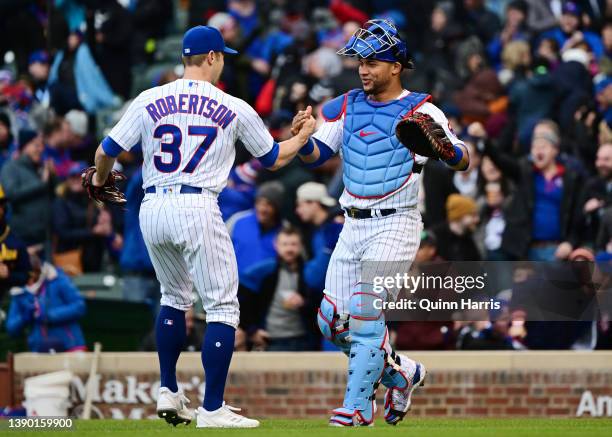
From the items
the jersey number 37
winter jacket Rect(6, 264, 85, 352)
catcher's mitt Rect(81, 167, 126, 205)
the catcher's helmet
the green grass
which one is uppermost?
the catcher's helmet

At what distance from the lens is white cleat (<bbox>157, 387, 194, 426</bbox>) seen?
8.02 metres

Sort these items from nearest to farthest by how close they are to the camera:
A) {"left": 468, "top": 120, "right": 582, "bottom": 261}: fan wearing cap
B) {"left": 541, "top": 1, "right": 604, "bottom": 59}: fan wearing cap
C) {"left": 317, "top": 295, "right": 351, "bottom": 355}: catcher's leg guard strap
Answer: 1. {"left": 317, "top": 295, "right": 351, "bottom": 355}: catcher's leg guard strap
2. {"left": 468, "top": 120, "right": 582, "bottom": 261}: fan wearing cap
3. {"left": 541, "top": 1, "right": 604, "bottom": 59}: fan wearing cap

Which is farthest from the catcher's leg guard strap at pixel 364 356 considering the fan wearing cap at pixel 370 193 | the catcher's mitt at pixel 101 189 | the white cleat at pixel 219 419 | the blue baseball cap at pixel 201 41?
the blue baseball cap at pixel 201 41

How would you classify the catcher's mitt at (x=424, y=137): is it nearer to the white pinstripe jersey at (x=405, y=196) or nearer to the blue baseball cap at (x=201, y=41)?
the white pinstripe jersey at (x=405, y=196)

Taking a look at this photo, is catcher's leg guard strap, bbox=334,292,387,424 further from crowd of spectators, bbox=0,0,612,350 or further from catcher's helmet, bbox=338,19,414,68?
crowd of spectators, bbox=0,0,612,350

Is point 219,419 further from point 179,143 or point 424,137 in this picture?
point 424,137

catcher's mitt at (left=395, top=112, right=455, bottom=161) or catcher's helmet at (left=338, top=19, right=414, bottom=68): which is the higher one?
catcher's helmet at (left=338, top=19, right=414, bottom=68)

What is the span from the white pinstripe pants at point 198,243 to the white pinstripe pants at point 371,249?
67 centimetres

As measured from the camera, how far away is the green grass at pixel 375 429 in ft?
24.7

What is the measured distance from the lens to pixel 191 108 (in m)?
7.91

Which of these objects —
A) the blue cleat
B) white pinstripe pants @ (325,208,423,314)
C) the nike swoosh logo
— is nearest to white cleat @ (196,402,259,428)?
white pinstripe pants @ (325,208,423,314)

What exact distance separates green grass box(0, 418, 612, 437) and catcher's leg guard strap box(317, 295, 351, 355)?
493mm

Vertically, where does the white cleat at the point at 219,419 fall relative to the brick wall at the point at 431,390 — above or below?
below

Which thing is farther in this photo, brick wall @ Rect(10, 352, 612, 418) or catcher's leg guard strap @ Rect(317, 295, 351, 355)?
brick wall @ Rect(10, 352, 612, 418)
